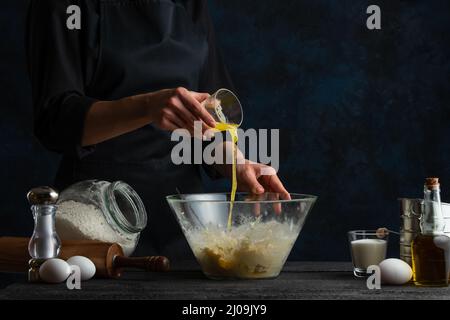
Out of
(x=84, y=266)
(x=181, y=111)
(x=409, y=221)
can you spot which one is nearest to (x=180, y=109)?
(x=181, y=111)

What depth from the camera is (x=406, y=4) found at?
326cm

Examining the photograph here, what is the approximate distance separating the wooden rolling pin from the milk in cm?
37

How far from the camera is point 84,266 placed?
4.72 ft

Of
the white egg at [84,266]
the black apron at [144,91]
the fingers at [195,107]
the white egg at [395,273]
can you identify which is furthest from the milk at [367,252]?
the black apron at [144,91]

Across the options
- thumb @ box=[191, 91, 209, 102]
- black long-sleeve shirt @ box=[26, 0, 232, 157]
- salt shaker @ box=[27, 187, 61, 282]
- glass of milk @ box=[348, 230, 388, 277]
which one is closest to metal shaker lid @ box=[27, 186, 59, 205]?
salt shaker @ box=[27, 187, 61, 282]

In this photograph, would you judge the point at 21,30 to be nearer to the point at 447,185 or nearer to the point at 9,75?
the point at 9,75

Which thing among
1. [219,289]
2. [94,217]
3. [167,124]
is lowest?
[219,289]

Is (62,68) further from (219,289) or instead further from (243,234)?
(219,289)

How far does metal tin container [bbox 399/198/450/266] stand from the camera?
4.69 ft

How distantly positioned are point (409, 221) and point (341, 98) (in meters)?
1.88

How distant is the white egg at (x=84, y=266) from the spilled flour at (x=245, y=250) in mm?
212

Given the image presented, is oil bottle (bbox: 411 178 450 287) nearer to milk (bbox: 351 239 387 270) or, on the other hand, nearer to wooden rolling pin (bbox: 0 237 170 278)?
milk (bbox: 351 239 387 270)

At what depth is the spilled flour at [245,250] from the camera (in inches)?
57.5

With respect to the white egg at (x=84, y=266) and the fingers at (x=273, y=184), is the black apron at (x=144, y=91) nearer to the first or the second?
the fingers at (x=273, y=184)
